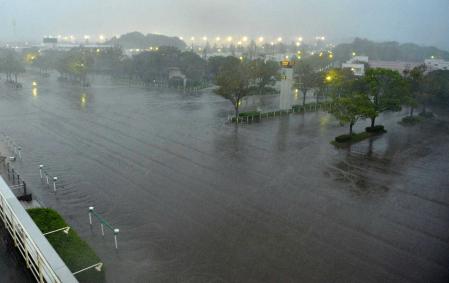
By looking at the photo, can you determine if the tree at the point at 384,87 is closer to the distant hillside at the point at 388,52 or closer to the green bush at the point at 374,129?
the green bush at the point at 374,129

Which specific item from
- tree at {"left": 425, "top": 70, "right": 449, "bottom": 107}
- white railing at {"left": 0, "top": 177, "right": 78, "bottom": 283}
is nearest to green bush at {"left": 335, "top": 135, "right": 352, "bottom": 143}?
tree at {"left": 425, "top": 70, "right": 449, "bottom": 107}

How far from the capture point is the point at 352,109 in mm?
27344

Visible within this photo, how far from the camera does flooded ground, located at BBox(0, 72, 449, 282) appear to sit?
11.7 meters

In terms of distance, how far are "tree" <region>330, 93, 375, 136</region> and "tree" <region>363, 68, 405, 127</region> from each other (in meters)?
3.38

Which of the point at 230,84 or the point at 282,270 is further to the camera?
the point at 230,84

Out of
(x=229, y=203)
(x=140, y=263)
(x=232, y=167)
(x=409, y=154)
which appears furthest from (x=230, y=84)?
(x=140, y=263)

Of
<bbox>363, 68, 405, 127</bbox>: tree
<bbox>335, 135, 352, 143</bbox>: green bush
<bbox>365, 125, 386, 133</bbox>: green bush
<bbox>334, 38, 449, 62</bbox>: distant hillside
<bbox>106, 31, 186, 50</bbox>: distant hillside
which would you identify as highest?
<bbox>106, 31, 186, 50</bbox>: distant hillside

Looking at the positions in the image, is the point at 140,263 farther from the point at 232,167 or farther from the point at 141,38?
the point at 141,38

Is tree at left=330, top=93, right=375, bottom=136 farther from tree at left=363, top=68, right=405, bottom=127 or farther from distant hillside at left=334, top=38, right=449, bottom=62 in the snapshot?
Answer: distant hillside at left=334, top=38, right=449, bottom=62

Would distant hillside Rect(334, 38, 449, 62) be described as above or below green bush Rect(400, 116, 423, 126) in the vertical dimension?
above

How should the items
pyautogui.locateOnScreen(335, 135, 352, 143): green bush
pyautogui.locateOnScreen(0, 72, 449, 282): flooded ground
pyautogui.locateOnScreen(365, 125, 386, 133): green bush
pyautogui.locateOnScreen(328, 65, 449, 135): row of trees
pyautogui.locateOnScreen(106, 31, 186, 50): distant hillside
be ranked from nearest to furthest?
pyautogui.locateOnScreen(0, 72, 449, 282): flooded ground → pyautogui.locateOnScreen(335, 135, 352, 143): green bush → pyautogui.locateOnScreen(328, 65, 449, 135): row of trees → pyautogui.locateOnScreen(365, 125, 386, 133): green bush → pyautogui.locateOnScreen(106, 31, 186, 50): distant hillside

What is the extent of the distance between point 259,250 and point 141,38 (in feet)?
607

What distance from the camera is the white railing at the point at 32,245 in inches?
255

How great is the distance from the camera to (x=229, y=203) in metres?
16.2
